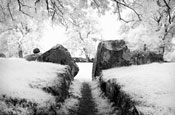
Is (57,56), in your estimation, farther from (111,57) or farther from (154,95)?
(154,95)

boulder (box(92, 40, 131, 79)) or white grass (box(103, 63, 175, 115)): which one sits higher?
boulder (box(92, 40, 131, 79))

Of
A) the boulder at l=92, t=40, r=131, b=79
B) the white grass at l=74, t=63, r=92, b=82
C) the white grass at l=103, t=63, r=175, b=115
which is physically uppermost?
the boulder at l=92, t=40, r=131, b=79

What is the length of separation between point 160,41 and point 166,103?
16466mm

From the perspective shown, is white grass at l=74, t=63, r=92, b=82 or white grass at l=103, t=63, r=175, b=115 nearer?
white grass at l=103, t=63, r=175, b=115

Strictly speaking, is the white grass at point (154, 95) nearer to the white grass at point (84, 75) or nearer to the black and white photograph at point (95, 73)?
the black and white photograph at point (95, 73)

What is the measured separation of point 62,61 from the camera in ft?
40.9

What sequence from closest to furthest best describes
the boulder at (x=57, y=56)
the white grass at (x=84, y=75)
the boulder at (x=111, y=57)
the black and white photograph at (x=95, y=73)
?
the black and white photograph at (x=95, y=73) < the boulder at (x=111, y=57) < the boulder at (x=57, y=56) < the white grass at (x=84, y=75)

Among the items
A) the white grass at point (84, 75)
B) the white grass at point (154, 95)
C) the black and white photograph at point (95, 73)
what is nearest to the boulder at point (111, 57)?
the black and white photograph at point (95, 73)

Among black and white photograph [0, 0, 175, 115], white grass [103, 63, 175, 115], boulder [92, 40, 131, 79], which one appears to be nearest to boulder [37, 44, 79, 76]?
black and white photograph [0, 0, 175, 115]

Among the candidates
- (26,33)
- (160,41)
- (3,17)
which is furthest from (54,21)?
(26,33)

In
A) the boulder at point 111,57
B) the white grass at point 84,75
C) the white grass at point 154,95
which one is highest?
the boulder at point 111,57

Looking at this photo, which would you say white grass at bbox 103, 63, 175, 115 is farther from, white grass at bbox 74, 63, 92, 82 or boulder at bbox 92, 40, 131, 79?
white grass at bbox 74, 63, 92, 82

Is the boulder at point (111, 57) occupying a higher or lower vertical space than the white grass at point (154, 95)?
higher

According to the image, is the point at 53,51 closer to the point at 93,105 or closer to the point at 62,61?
the point at 62,61
